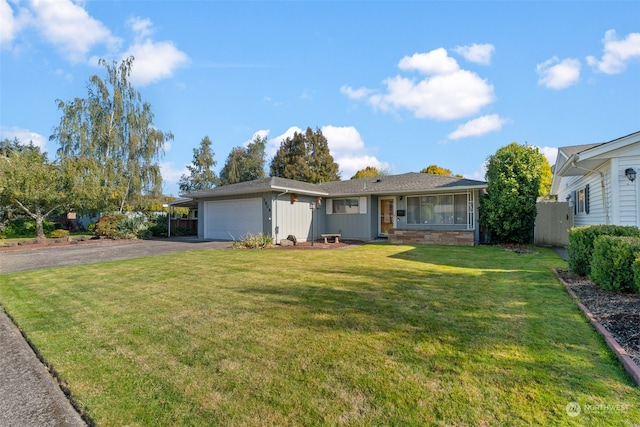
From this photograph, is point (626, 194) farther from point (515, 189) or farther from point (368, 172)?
point (368, 172)

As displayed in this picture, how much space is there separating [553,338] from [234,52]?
40.3 feet

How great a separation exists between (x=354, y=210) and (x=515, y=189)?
23.4 feet

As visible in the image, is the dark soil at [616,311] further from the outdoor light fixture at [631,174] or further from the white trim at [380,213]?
the white trim at [380,213]

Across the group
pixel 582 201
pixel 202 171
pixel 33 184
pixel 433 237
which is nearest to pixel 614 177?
pixel 582 201

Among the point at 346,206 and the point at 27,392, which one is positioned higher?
the point at 346,206

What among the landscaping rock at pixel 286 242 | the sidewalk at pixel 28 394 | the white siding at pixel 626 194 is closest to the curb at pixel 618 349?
the sidewalk at pixel 28 394

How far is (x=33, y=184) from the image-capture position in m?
15.6

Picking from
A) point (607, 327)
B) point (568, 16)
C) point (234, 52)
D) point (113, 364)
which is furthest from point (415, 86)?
point (113, 364)

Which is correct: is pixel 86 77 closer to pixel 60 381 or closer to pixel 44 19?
pixel 44 19

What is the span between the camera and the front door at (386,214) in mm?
16039

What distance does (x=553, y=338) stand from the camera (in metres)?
3.17

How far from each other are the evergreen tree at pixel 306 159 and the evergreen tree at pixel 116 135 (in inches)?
604

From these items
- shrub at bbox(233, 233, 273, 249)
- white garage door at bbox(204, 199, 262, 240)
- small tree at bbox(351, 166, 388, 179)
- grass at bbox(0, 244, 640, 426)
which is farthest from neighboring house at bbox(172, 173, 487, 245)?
small tree at bbox(351, 166, 388, 179)

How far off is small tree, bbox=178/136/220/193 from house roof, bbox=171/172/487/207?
797 inches
